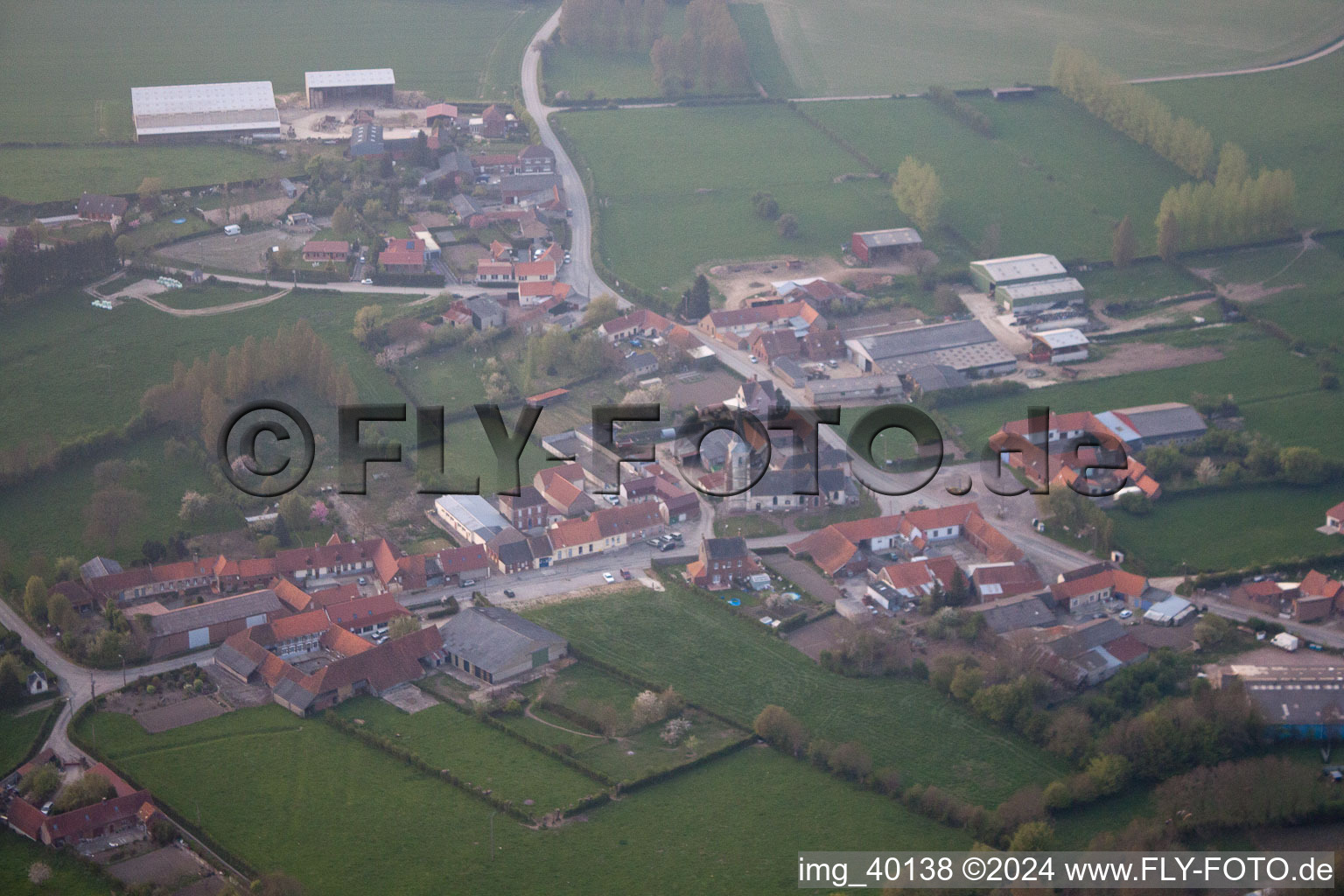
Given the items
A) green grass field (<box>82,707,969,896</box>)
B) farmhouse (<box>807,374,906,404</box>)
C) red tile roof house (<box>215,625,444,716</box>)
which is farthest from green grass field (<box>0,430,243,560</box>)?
farmhouse (<box>807,374,906,404</box>)

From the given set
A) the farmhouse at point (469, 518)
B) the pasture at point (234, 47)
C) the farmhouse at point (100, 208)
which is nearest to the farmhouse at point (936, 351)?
the farmhouse at point (469, 518)

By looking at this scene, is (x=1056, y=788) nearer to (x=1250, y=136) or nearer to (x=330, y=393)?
(x=330, y=393)

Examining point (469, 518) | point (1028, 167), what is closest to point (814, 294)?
point (1028, 167)

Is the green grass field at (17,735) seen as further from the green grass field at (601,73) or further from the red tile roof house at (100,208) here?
the green grass field at (601,73)

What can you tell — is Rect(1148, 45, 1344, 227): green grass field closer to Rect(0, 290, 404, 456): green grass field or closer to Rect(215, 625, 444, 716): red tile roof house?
Rect(0, 290, 404, 456): green grass field

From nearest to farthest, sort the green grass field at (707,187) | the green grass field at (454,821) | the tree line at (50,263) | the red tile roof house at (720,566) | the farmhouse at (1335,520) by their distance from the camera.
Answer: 1. the green grass field at (454,821)
2. the red tile roof house at (720,566)
3. the farmhouse at (1335,520)
4. the tree line at (50,263)
5. the green grass field at (707,187)

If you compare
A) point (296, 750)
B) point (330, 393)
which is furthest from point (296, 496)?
point (296, 750)

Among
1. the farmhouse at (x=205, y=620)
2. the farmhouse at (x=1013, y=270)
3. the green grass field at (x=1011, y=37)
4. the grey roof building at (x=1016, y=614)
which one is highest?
the green grass field at (x=1011, y=37)
